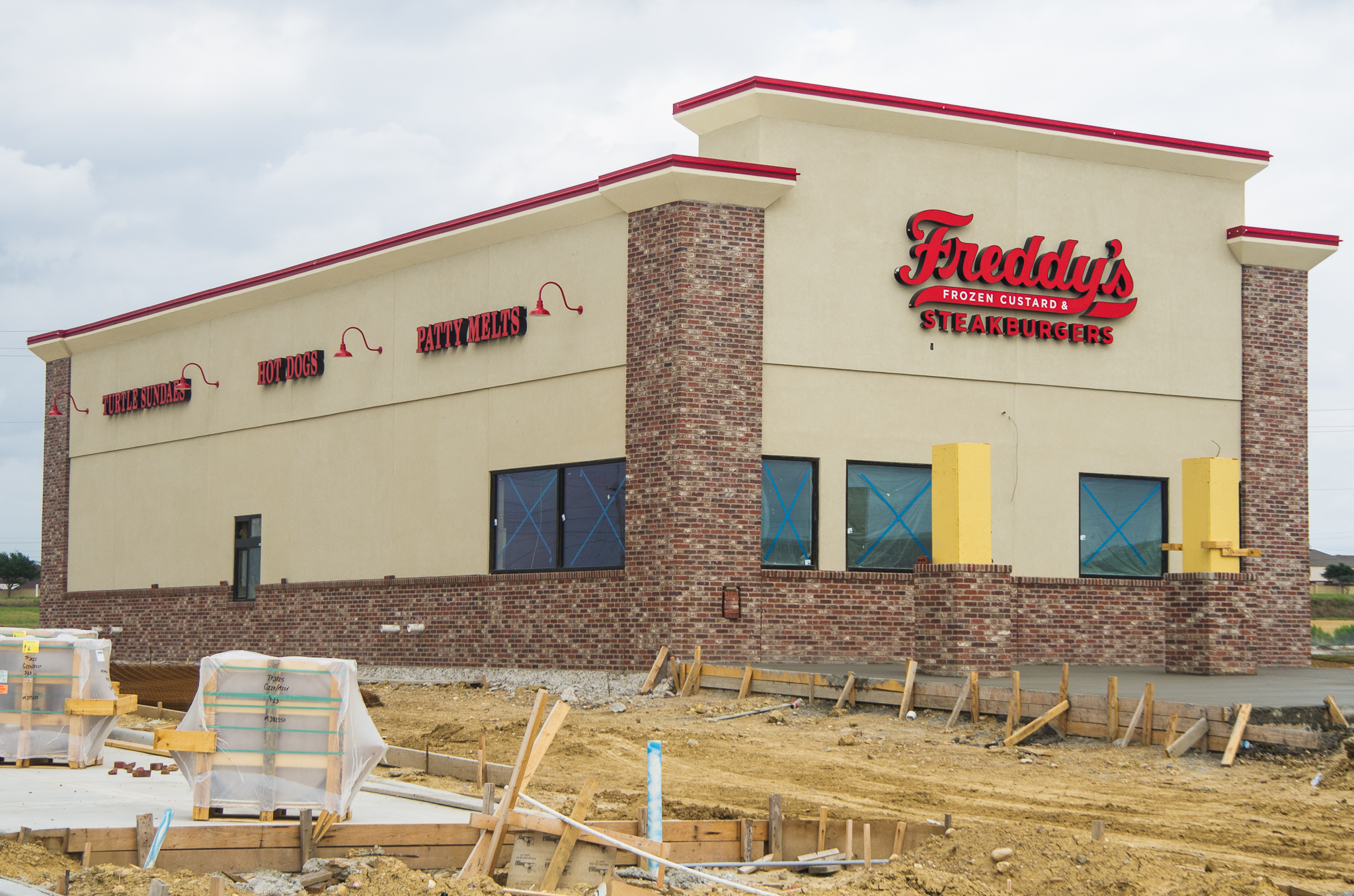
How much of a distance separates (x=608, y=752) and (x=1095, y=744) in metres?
6.20

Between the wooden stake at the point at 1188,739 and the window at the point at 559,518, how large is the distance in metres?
10.9

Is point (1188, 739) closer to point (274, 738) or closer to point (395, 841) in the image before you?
point (395, 841)

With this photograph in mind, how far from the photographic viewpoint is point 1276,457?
91.8ft

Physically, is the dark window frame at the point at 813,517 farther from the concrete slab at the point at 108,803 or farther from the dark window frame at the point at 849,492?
the concrete slab at the point at 108,803

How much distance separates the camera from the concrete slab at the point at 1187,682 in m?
18.0

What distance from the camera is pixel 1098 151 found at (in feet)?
88.3

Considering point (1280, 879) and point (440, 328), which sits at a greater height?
point (440, 328)

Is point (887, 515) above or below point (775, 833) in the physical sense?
above

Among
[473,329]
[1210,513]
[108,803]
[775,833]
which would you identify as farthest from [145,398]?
[775,833]

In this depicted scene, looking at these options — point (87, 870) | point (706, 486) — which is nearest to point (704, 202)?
point (706, 486)

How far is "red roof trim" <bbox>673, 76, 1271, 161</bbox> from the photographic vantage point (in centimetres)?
2462

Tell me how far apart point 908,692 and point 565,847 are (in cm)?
1020

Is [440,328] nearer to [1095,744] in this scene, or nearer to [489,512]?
[489,512]

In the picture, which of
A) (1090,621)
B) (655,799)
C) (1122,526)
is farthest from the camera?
(1122,526)
